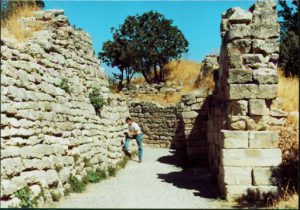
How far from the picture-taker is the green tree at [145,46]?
3316 centimetres

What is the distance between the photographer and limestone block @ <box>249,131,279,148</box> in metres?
8.62

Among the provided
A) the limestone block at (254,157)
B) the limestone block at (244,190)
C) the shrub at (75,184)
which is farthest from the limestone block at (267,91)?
the shrub at (75,184)

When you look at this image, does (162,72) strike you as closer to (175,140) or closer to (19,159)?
(175,140)

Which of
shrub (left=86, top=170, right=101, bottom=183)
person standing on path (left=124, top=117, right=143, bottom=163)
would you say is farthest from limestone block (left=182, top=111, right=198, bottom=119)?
shrub (left=86, top=170, right=101, bottom=183)

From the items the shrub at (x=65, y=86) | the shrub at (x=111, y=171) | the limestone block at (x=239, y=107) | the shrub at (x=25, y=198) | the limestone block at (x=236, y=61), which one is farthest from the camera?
the shrub at (x=111, y=171)

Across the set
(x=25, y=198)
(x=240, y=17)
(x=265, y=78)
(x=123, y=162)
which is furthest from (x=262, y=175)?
(x=123, y=162)

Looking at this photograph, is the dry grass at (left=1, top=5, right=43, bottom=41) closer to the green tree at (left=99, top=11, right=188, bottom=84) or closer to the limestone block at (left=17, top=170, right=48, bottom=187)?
the limestone block at (left=17, top=170, right=48, bottom=187)

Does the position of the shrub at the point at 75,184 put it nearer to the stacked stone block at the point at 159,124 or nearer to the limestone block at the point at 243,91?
the limestone block at the point at 243,91

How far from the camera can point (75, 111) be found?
1122 cm

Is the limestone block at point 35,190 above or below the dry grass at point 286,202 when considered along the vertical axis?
above

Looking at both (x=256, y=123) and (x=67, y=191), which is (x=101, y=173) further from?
(x=256, y=123)

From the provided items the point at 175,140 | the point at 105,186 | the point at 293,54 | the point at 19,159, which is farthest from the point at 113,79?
the point at 19,159

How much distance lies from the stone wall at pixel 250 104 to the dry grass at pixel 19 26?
491 cm

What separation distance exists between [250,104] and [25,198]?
15.1 ft
